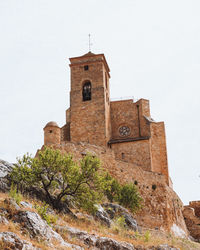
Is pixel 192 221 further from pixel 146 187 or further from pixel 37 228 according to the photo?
pixel 37 228

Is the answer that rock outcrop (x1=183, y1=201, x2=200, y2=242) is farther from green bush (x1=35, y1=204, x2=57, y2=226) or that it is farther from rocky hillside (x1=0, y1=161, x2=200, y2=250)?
green bush (x1=35, y1=204, x2=57, y2=226)

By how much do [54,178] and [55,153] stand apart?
162 cm

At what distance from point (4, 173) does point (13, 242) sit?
311 inches

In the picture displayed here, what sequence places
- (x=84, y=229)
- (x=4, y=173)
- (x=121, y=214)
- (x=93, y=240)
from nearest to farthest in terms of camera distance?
(x=93, y=240) < (x=84, y=229) < (x=4, y=173) < (x=121, y=214)

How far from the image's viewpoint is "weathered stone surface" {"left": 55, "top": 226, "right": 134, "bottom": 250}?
50.9ft

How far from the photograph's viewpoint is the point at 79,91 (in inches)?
1735

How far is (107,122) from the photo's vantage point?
43.0 metres

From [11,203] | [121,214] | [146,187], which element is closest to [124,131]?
[146,187]

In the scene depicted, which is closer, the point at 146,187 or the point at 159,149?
the point at 146,187

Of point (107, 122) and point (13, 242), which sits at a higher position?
point (107, 122)

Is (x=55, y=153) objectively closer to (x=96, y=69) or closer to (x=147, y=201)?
(x=147, y=201)

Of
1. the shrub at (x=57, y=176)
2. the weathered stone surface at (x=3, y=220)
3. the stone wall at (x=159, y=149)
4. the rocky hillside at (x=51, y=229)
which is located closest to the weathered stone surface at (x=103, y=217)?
the rocky hillside at (x=51, y=229)

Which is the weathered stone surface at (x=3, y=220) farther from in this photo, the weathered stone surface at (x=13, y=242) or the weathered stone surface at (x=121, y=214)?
the weathered stone surface at (x=121, y=214)

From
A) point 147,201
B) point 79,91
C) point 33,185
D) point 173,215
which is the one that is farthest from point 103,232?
point 79,91
